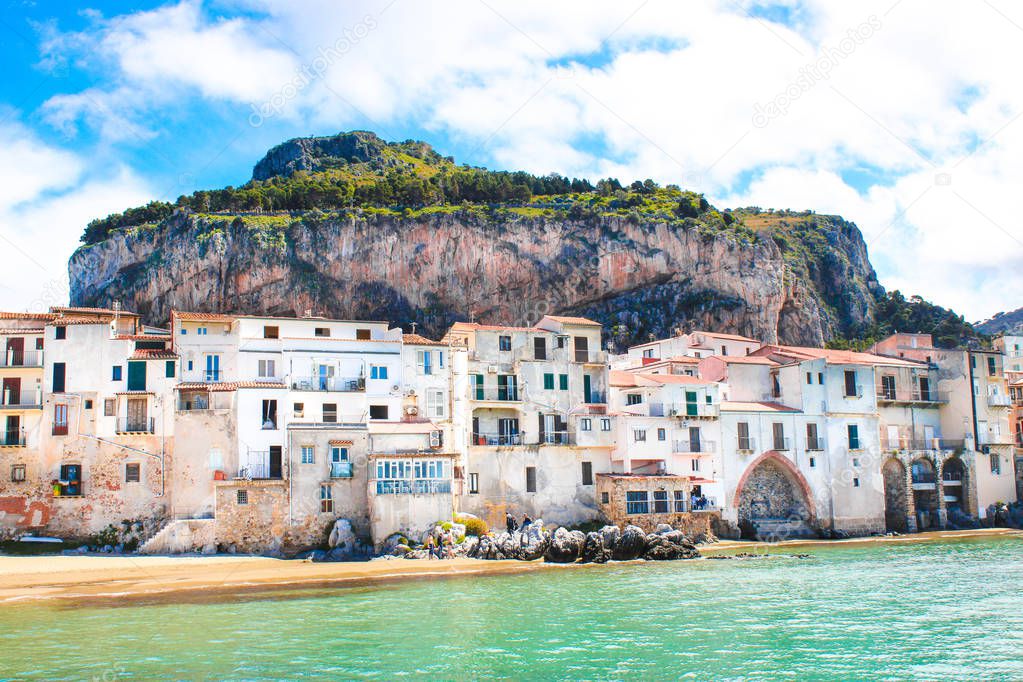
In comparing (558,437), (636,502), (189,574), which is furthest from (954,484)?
(189,574)

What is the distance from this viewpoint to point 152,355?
47312 millimetres

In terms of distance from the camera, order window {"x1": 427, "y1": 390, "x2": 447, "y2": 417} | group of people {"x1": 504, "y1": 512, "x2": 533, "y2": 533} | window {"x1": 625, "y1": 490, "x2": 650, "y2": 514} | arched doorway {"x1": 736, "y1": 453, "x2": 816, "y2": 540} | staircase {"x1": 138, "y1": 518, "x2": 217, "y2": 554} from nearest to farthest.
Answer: staircase {"x1": 138, "y1": 518, "x2": 217, "y2": 554}
group of people {"x1": 504, "y1": 512, "x2": 533, "y2": 533}
window {"x1": 427, "y1": 390, "x2": 447, "y2": 417}
window {"x1": 625, "y1": 490, "x2": 650, "y2": 514}
arched doorway {"x1": 736, "y1": 453, "x2": 816, "y2": 540}

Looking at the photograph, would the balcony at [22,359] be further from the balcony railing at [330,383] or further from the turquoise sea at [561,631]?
A: the turquoise sea at [561,631]

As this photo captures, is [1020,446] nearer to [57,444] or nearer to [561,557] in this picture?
[561,557]

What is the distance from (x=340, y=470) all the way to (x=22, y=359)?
16.6m

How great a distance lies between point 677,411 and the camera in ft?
177

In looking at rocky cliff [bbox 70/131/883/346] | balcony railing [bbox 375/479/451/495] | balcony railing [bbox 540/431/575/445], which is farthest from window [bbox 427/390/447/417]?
rocky cliff [bbox 70/131/883/346]

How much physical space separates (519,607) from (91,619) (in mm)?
13304

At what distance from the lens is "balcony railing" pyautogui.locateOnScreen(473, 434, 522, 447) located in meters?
50.7

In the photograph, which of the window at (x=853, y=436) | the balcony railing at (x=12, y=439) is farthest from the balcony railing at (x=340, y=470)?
the window at (x=853, y=436)

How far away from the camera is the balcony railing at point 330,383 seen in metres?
48.1

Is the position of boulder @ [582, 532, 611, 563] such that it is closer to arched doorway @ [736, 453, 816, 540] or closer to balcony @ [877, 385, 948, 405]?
arched doorway @ [736, 453, 816, 540]

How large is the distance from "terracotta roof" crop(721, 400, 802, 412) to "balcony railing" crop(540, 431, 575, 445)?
9.39 meters

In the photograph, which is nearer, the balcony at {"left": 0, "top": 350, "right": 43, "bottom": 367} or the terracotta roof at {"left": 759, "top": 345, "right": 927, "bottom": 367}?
the balcony at {"left": 0, "top": 350, "right": 43, "bottom": 367}
